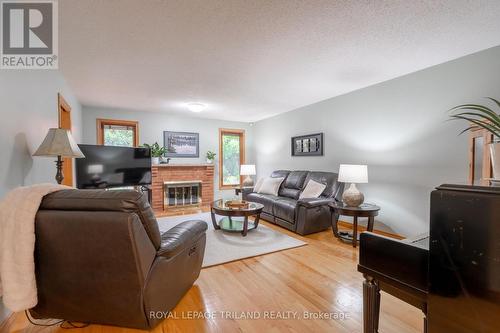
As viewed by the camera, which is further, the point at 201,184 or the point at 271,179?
the point at 201,184

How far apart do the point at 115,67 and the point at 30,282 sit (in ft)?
8.57

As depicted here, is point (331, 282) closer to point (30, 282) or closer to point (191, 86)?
point (30, 282)

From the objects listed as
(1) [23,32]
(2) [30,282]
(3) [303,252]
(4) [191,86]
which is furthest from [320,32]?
(2) [30,282]

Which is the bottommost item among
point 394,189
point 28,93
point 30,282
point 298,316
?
point 298,316

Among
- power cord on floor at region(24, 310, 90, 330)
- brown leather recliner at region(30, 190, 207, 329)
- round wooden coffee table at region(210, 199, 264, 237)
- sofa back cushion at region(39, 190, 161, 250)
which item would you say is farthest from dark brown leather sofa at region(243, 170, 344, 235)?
power cord on floor at region(24, 310, 90, 330)

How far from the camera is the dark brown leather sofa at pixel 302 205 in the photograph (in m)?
3.46

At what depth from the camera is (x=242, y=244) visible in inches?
121

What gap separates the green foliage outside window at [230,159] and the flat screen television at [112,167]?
2.38 m

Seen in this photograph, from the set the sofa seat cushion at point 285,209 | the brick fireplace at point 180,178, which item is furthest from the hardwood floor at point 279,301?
the brick fireplace at point 180,178

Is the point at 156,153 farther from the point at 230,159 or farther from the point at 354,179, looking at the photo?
the point at 354,179

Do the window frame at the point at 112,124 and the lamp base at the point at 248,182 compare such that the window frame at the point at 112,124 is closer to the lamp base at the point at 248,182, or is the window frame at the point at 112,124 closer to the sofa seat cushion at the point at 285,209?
the lamp base at the point at 248,182

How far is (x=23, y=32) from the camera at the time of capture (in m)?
2.00

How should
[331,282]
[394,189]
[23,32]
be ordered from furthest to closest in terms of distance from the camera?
[394,189]
[331,282]
[23,32]

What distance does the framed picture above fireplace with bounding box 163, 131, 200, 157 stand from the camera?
18.7ft
